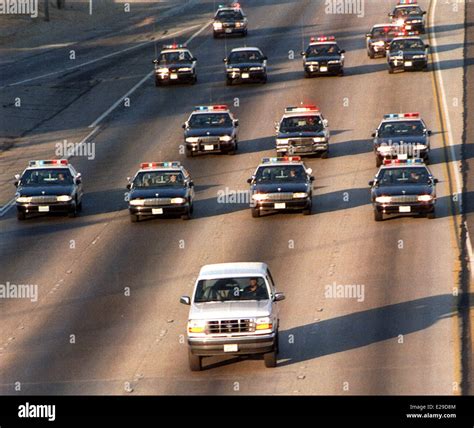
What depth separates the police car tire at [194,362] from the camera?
99.6 ft

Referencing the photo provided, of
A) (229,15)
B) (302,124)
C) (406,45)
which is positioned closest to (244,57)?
(406,45)

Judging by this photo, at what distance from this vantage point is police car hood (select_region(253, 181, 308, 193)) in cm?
4634

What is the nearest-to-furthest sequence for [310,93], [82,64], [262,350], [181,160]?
[262,350] → [181,160] → [310,93] → [82,64]

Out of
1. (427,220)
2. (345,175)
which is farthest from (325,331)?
(345,175)

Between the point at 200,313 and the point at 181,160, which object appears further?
the point at 181,160

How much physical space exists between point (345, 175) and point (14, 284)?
663 inches

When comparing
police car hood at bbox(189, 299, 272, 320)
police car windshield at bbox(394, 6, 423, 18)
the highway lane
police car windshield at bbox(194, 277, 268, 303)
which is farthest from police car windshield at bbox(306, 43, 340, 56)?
police car hood at bbox(189, 299, 272, 320)

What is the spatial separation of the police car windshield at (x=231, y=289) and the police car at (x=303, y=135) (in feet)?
81.2

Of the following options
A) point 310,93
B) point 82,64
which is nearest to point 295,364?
point 310,93

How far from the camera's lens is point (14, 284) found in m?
39.0

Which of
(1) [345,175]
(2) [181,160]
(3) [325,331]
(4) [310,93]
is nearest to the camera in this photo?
(3) [325,331]

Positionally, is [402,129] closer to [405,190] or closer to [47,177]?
[405,190]

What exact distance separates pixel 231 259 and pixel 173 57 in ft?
117
